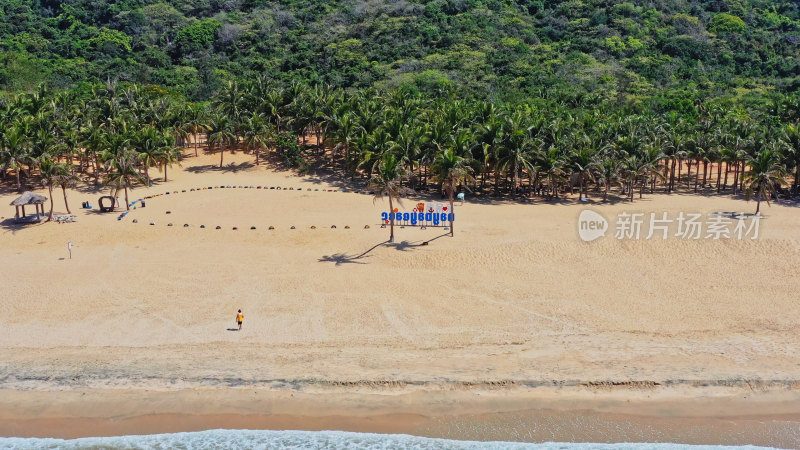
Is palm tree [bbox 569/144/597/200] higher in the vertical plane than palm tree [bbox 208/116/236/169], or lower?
lower

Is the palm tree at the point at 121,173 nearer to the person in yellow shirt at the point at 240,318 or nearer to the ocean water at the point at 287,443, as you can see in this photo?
the person in yellow shirt at the point at 240,318

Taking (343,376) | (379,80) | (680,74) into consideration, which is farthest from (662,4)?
(343,376)

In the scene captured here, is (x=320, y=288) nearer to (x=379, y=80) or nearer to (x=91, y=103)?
(x=91, y=103)

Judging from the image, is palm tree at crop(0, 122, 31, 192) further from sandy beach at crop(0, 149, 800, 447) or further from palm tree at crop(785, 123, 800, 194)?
palm tree at crop(785, 123, 800, 194)

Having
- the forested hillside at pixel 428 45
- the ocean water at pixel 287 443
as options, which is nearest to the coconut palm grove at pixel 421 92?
the forested hillside at pixel 428 45

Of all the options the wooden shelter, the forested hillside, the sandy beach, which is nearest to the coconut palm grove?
the forested hillside
